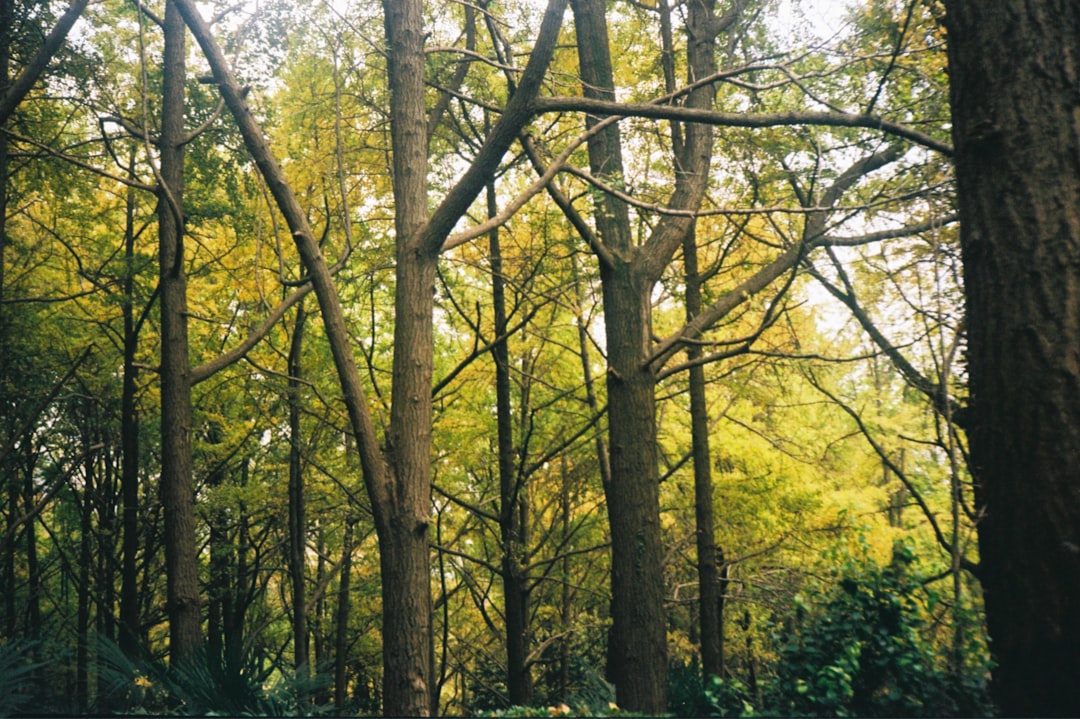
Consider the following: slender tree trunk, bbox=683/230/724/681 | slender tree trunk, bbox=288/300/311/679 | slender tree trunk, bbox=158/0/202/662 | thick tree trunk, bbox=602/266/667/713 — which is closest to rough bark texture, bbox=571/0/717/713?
thick tree trunk, bbox=602/266/667/713

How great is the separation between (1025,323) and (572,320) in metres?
13.1

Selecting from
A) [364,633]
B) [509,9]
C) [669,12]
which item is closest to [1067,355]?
[669,12]

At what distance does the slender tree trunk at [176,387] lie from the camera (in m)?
7.32

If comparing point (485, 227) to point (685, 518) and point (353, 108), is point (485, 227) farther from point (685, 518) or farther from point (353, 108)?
point (685, 518)

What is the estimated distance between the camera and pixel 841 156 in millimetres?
7426

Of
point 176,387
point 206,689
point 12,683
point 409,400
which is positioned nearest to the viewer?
point 206,689

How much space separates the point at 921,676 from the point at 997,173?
2985 millimetres

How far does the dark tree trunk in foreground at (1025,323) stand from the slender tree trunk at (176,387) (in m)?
6.30

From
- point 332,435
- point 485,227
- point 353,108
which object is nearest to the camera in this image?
point 485,227

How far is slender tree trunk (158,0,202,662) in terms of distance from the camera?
7320 millimetres

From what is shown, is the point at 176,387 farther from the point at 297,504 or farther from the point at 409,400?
the point at 297,504

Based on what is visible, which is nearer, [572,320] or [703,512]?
[703,512]

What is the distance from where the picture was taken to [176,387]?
7.77 meters

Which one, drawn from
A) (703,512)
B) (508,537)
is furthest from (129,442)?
(703,512)
